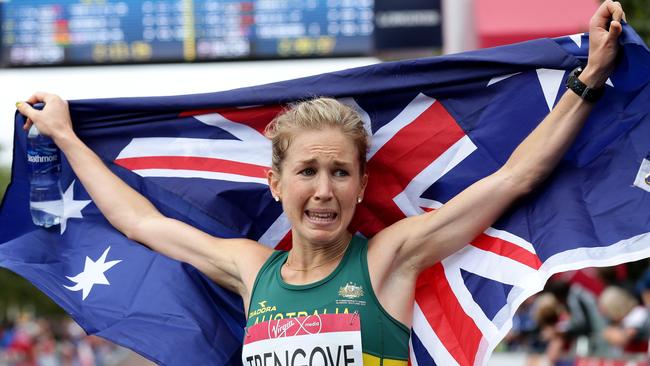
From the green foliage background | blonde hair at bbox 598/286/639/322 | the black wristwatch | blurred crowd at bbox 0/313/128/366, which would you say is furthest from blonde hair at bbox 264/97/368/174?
blurred crowd at bbox 0/313/128/366

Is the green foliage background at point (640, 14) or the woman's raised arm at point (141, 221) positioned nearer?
the woman's raised arm at point (141, 221)

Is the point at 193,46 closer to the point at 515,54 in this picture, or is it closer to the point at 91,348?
the point at 515,54

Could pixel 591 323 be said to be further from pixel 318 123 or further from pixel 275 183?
pixel 318 123

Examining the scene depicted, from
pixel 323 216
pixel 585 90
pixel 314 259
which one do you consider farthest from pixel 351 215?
pixel 585 90

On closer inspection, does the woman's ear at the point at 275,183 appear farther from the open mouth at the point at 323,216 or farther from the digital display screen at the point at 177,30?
the digital display screen at the point at 177,30

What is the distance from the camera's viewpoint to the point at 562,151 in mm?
4137

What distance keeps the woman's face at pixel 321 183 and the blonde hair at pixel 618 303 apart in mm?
4243

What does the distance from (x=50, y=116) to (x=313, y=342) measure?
160cm

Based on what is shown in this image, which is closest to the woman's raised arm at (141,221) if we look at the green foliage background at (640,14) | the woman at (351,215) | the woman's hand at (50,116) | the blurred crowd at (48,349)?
the woman's hand at (50,116)

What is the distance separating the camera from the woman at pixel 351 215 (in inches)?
160

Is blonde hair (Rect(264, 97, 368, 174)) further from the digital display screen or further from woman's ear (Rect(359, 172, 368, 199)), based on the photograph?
the digital display screen

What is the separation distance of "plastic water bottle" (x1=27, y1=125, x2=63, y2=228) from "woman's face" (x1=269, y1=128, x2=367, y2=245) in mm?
1271

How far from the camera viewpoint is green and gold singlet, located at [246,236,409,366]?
4.07 metres

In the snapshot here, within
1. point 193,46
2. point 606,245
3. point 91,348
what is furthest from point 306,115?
point 91,348
